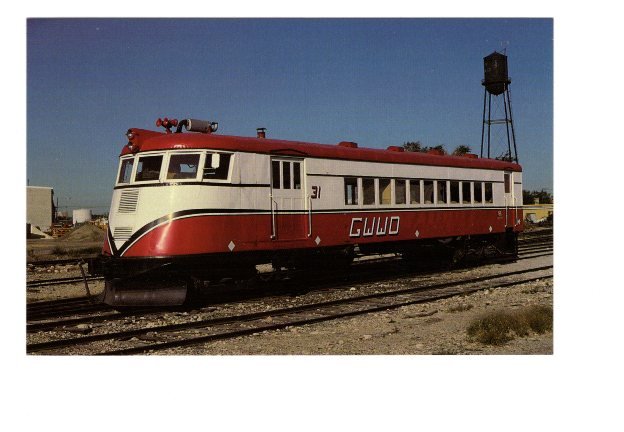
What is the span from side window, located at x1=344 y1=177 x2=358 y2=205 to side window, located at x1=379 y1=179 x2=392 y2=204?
3.05 feet

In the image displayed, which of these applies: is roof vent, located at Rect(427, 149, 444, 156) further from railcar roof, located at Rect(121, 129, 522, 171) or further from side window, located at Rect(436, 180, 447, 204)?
side window, located at Rect(436, 180, 447, 204)

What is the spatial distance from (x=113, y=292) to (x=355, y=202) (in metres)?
6.22

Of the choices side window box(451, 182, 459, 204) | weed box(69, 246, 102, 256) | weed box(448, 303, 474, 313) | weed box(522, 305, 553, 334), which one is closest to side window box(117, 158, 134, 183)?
weed box(448, 303, 474, 313)

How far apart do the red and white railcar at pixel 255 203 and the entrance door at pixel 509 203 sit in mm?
3689

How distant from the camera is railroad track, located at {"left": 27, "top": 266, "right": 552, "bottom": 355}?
1009 cm

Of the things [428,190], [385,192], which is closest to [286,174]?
[385,192]

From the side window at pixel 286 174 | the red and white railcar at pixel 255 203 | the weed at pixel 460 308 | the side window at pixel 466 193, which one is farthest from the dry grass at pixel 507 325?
the side window at pixel 466 193

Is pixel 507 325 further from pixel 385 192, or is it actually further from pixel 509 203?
pixel 509 203

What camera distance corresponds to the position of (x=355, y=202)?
1559cm

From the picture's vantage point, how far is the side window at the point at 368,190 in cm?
1586

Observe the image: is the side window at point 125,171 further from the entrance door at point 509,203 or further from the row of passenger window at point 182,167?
the entrance door at point 509,203

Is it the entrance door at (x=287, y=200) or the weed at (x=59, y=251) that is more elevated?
the entrance door at (x=287, y=200)

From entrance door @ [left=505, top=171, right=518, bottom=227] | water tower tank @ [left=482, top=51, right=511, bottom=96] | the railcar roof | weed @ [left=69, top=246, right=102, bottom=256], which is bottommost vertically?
weed @ [left=69, top=246, right=102, bottom=256]
